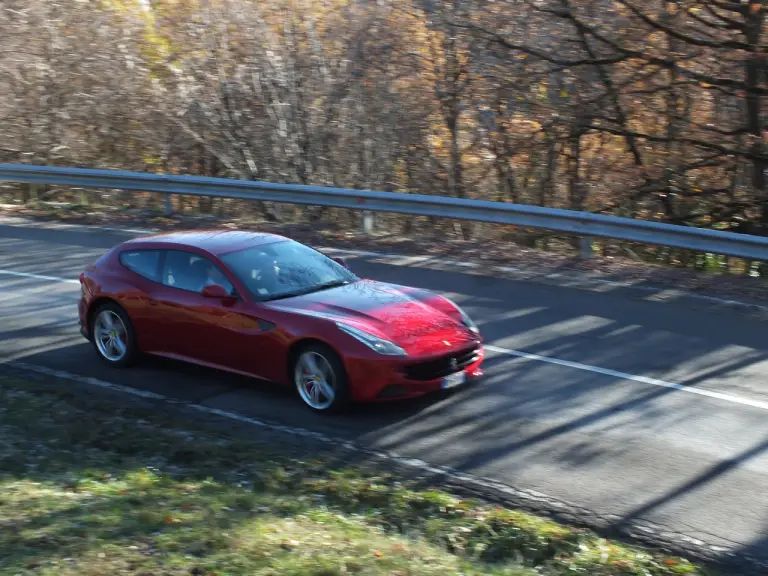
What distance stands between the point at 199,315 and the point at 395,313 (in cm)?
188

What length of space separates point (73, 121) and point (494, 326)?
16766mm

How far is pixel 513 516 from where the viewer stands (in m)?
6.35

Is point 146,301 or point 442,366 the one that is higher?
point 146,301

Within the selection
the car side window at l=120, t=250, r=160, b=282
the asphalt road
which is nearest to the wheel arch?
the asphalt road

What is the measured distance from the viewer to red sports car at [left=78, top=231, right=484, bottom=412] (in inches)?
327

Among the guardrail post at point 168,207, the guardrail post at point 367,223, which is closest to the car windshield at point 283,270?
the guardrail post at point 367,223

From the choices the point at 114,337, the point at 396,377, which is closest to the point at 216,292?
the point at 114,337

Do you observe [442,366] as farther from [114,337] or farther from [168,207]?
[168,207]

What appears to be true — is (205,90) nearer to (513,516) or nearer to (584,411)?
(584,411)

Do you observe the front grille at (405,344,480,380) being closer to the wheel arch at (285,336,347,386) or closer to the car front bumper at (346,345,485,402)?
the car front bumper at (346,345,485,402)

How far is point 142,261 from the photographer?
9992 millimetres

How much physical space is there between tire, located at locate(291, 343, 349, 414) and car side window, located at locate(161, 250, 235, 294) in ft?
3.42

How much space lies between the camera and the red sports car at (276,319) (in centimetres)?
830

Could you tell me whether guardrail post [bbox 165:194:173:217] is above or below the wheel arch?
above
